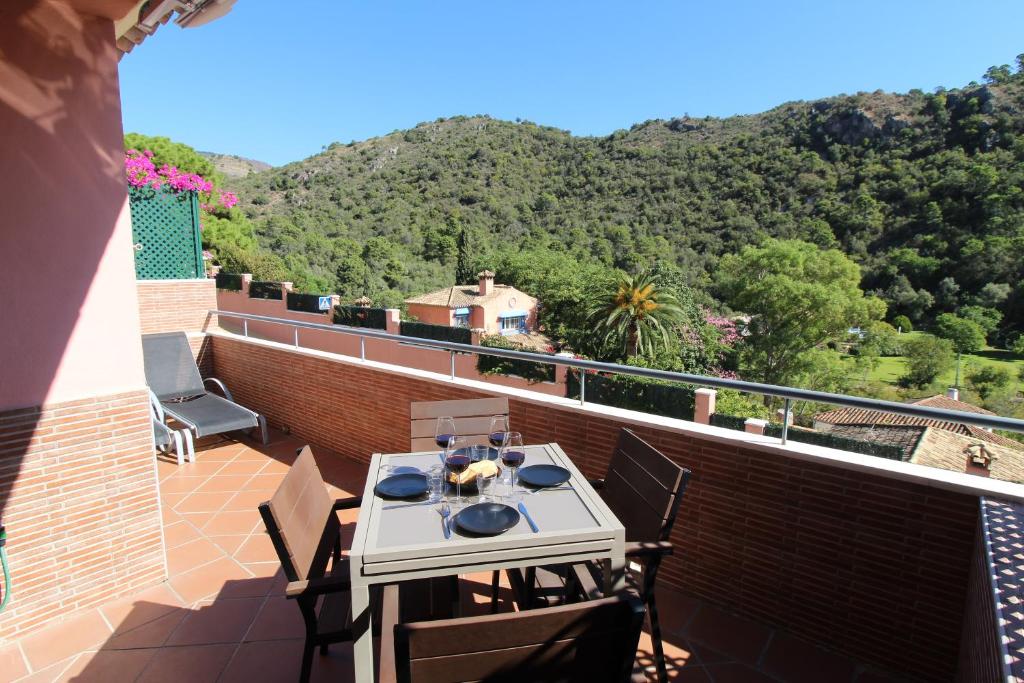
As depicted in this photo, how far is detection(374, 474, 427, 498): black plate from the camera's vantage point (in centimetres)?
203

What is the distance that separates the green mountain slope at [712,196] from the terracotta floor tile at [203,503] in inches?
993

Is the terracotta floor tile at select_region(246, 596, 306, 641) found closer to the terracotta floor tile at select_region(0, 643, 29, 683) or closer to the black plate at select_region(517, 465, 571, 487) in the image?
the terracotta floor tile at select_region(0, 643, 29, 683)

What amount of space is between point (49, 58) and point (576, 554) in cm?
292

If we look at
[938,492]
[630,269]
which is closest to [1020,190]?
[630,269]

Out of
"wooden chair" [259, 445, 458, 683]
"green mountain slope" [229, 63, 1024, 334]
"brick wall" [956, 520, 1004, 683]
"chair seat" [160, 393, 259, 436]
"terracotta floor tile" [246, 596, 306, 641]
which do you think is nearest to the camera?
"brick wall" [956, 520, 1004, 683]

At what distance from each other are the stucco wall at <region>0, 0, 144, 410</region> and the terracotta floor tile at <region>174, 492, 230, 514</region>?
4.50ft

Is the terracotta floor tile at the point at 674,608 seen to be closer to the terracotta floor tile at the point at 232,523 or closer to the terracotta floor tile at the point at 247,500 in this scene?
the terracotta floor tile at the point at 232,523

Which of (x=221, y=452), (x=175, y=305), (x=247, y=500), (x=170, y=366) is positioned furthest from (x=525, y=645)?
(x=175, y=305)

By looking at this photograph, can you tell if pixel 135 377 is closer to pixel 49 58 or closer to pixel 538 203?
pixel 49 58

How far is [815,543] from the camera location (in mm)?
2369

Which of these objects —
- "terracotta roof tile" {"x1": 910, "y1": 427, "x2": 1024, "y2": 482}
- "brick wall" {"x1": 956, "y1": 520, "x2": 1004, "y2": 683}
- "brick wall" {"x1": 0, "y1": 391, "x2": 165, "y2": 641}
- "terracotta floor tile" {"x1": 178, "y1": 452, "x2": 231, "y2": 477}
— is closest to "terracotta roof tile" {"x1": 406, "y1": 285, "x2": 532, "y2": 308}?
"terracotta roof tile" {"x1": 910, "y1": 427, "x2": 1024, "y2": 482}

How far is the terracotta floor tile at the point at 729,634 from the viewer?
237cm

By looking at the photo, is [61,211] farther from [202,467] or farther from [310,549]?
[202,467]

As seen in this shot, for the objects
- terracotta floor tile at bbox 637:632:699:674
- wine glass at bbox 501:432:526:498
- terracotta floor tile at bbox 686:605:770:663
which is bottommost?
terracotta floor tile at bbox 637:632:699:674
